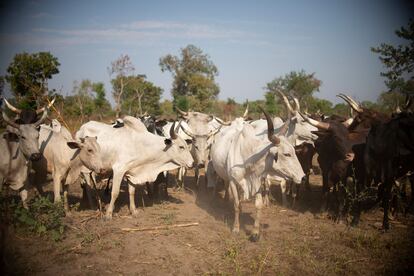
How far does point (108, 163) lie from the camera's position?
647 centimetres

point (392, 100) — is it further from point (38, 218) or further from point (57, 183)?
point (38, 218)

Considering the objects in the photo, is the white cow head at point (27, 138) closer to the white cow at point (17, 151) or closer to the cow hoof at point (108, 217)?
the white cow at point (17, 151)

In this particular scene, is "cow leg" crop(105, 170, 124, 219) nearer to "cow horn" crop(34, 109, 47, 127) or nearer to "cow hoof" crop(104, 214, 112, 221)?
"cow hoof" crop(104, 214, 112, 221)

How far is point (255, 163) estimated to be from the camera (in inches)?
207

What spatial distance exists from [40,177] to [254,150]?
5.04 meters

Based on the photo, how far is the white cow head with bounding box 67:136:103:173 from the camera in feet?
20.3

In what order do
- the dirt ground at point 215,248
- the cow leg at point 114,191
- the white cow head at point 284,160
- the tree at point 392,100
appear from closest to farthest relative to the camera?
1. the dirt ground at point 215,248
2. the white cow head at point 284,160
3. the cow leg at point 114,191
4. the tree at point 392,100

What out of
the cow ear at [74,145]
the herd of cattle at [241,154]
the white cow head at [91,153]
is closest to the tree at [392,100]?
the herd of cattle at [241,154]

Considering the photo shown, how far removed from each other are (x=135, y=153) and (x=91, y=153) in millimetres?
873

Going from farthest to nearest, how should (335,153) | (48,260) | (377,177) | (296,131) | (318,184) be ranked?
(318,184), (296,131), (335,153), (377,177), (48,260)

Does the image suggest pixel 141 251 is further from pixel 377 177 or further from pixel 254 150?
pixel 377 177

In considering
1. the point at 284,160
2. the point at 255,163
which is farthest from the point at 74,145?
the point at 284,160

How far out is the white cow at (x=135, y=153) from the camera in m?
6.45

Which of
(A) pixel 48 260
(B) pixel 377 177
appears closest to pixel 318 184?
(B) pixel 377 177
